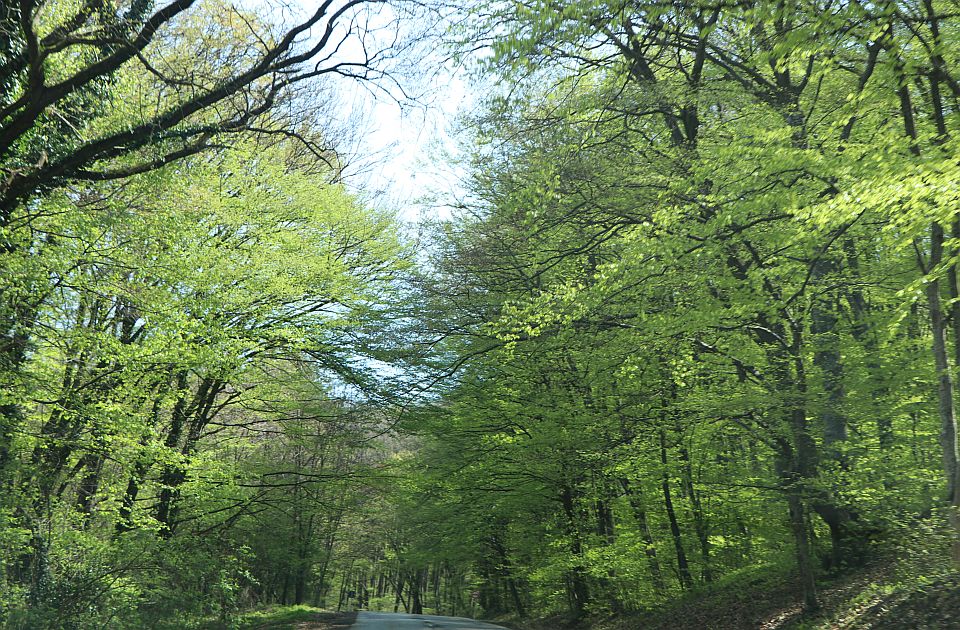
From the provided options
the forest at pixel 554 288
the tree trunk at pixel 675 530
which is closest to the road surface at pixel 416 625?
the forest at pixel 554 288

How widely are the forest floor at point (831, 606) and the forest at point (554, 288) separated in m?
0.07

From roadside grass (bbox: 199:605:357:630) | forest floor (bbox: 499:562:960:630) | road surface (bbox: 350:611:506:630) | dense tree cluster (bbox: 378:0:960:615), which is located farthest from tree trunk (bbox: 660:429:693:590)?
roadside grass (bbox: 199:605:357:630)

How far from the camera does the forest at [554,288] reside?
324 inches

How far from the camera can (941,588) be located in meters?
7.98

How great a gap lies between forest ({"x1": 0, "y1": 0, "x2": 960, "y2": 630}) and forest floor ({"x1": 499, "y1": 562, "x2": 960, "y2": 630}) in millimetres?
72

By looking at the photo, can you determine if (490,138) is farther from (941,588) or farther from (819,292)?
(941,588)

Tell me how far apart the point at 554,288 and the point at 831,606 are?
21.7ft

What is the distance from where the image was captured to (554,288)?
485 inches

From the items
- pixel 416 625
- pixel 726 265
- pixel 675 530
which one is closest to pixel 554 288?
pixel 726 265

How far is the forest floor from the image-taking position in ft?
25.6

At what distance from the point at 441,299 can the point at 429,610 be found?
49659 millimetres

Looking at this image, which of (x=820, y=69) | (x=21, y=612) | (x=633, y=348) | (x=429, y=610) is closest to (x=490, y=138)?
(x=633, y=348)

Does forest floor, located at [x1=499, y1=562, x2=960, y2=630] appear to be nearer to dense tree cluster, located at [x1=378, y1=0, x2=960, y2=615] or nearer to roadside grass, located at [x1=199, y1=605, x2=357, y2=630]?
dense tree cluster, located at [x1=378, y1=0, x2=960, y2=615]

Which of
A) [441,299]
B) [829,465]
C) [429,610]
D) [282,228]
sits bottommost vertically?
[429,610]
